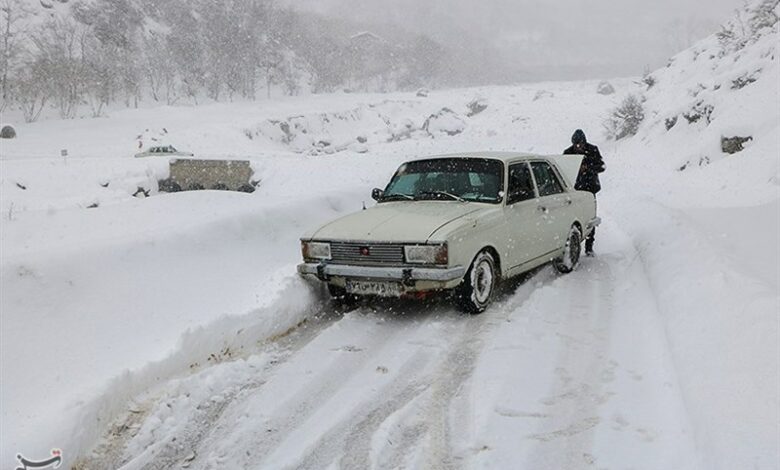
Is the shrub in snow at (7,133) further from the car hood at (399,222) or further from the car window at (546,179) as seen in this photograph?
the car window at (546,179)

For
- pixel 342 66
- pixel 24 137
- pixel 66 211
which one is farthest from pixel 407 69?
pixel 66 211

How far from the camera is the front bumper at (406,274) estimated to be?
5.40 metres

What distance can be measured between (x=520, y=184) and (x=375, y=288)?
7.74 feet

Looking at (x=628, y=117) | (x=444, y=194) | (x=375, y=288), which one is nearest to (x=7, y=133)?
(x=628, y=117)

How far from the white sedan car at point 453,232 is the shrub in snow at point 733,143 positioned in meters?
9.45

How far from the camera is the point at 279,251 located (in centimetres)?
777

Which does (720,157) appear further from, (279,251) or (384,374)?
(384,374)

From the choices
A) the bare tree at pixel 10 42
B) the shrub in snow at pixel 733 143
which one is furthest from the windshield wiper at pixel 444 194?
the bare tree at pixel 10 42

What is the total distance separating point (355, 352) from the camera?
16.3 ft

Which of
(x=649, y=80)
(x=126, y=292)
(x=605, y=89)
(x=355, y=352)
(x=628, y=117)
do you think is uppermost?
(x=605, y=89)

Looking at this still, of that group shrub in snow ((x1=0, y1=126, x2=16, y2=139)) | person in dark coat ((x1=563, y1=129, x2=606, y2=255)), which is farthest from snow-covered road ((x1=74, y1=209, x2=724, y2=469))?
shrub in snow ((x1=0, y1=126, x2=16, y2=139))

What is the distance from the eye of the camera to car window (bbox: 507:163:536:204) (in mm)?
6633

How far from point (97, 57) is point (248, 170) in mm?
61684

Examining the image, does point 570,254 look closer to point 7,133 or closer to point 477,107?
point 7,133
